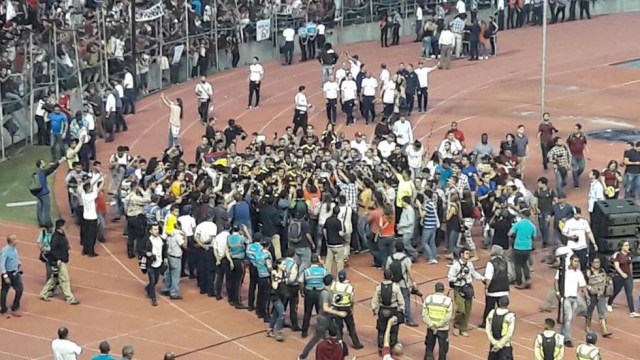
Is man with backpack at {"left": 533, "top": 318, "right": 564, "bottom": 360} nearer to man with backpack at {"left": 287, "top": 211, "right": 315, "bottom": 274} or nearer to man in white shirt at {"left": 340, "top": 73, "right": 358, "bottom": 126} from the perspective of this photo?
man with backpack at {"left": 287, "top": 211, "right": 315, "bottom": 274}

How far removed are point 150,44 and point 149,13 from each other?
3.88 ft

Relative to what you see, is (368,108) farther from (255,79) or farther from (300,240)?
(300,240)

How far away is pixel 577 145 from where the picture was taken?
92.0 feet

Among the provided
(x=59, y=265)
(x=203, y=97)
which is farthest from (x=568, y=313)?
(x=203, y=97)

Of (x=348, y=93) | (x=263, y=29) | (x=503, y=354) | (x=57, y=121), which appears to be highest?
(x=263, y=29)

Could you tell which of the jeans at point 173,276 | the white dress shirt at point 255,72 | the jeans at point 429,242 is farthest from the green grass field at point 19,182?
the jeans at point 429,242

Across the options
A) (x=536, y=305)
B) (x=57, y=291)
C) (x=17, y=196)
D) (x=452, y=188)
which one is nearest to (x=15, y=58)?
(x=17, y=196)

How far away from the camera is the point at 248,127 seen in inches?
1375

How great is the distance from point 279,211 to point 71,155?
608 centimetres

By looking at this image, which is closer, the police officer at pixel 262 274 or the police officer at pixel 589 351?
the police officer at pixel 589 351

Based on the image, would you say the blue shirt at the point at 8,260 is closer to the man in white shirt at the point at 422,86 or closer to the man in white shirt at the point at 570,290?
the man in white shirt at the point at 570,290

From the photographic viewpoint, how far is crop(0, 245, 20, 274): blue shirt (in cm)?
2089

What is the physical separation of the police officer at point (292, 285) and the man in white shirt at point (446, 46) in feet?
68.6

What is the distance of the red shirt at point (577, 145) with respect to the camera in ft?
91.9
